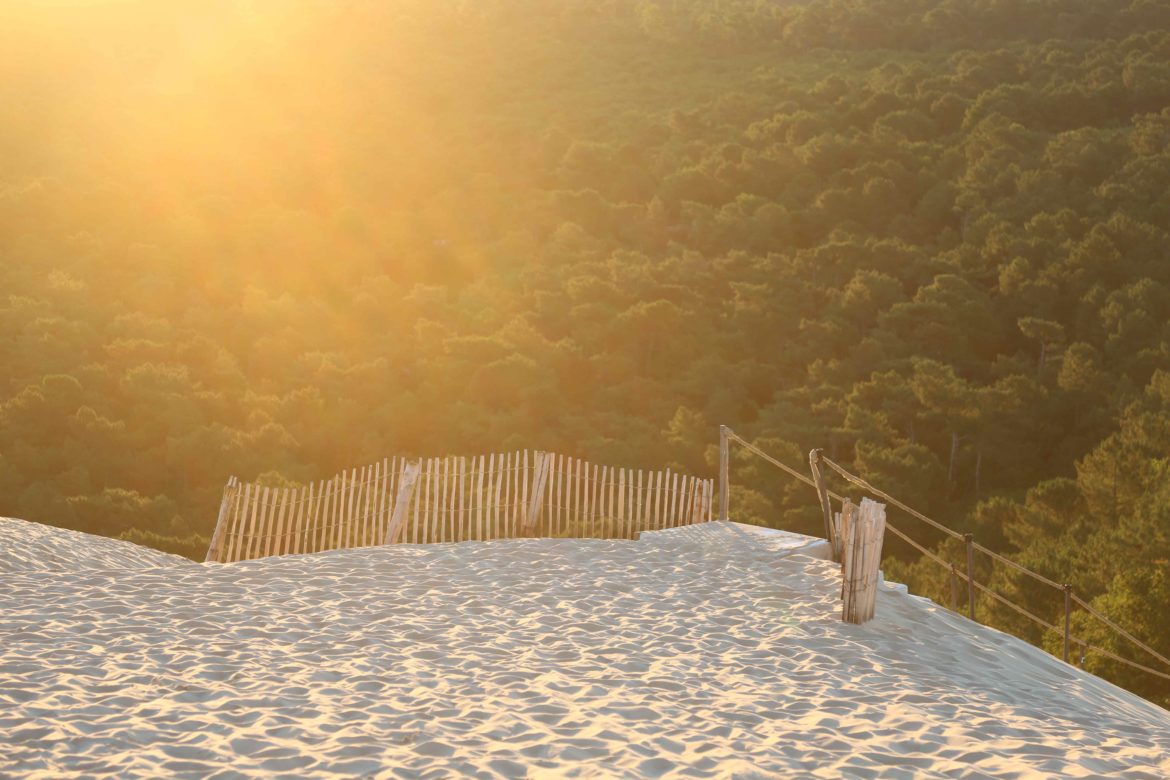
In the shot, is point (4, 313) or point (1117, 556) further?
point (4, 313)

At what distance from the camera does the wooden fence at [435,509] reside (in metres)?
8.99

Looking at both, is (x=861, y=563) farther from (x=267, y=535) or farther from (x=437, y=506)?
(x=267, y=535)

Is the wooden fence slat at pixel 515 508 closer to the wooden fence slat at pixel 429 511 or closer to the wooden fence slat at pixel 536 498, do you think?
the wooden fence slat at pixel 536 498

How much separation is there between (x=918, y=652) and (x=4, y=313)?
2275 cm

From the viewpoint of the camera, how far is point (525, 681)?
5074 millimetres

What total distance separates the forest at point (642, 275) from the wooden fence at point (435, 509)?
631cm

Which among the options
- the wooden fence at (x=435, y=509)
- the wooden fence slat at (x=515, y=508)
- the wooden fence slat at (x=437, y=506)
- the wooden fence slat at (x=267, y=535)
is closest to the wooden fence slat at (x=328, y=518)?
the wooden fence at (x=435, y=509)

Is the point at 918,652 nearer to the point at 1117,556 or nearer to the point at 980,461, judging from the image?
the point at 1117,556

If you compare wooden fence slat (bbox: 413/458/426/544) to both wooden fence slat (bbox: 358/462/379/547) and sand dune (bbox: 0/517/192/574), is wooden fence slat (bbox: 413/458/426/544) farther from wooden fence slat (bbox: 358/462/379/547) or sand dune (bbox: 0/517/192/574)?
sand dune (bbox: 0/517/192/574)

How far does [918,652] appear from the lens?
5.84 metres

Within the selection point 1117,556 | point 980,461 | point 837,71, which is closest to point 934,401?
point 980,461

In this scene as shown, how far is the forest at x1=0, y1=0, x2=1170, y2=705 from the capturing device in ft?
65.4

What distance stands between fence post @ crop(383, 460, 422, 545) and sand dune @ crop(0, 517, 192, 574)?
1902mm

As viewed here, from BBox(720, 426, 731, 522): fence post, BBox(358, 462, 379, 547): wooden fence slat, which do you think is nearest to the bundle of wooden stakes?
BBox(720, 426, 731, 522): fence post
